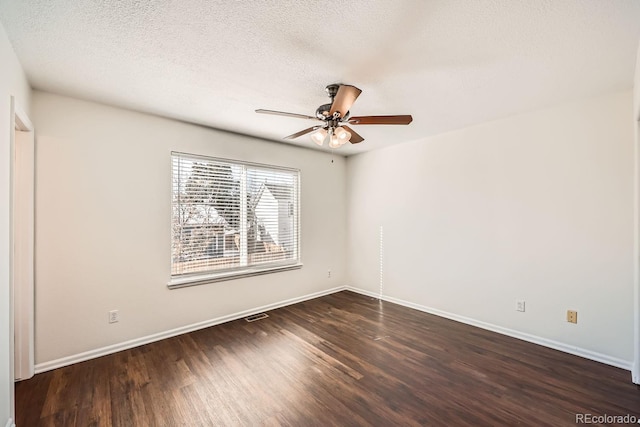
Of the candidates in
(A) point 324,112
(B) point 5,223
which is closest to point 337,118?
(A) point 324,112

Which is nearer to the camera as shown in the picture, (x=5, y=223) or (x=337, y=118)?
(x=5, y=223)

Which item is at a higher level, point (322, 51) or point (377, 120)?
point (322, 51)

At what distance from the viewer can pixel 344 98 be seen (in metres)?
1.99

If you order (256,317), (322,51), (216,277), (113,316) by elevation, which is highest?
(322,51)

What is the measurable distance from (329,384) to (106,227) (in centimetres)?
254

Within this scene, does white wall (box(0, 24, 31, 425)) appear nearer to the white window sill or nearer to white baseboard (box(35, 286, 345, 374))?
white baseboard (box(35, 286, 345, 374))

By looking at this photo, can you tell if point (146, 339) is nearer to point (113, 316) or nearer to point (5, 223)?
point (113, 316)

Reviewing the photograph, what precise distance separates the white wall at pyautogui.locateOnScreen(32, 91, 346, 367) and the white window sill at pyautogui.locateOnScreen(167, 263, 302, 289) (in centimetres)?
7

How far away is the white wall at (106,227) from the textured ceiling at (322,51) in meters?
0.32

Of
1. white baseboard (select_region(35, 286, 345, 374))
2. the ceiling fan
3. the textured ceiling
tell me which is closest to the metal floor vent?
white baseboard (select_region(35, 286, 345, 374))

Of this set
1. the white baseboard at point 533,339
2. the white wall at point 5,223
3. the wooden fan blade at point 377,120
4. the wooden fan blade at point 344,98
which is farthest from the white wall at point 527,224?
the white wall at point 5,223

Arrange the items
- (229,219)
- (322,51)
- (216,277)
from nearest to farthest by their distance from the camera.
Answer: (322,51) → (216,277) → (229,219)

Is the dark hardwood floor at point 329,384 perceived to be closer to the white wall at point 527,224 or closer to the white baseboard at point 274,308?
the white baseboard at point 274,308

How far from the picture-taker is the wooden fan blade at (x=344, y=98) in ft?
6.28
